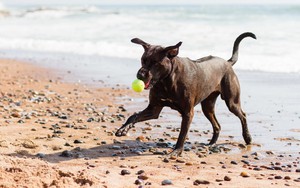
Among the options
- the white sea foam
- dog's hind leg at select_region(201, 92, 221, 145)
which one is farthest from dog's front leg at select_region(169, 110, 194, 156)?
the white sea foam

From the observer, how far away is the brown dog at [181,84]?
21.4ft

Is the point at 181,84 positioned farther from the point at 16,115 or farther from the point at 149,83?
the point at 16,115

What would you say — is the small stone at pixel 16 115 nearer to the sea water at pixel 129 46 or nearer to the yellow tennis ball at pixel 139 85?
the yellow tennis ball at pixel 139 85

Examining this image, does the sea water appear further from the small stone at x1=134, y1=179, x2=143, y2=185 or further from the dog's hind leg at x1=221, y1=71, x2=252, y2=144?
the small stone at x1=134, y1=179, x2=143, y2=185

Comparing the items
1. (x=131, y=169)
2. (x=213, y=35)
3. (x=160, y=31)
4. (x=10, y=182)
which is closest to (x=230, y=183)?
(x=131, y=169)

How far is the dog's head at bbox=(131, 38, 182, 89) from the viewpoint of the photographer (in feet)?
21.1

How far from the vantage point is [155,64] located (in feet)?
21.3

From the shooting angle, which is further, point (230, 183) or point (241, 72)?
point (241, 72)

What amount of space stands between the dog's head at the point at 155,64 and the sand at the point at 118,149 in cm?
98

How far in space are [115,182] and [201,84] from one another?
7.32ft

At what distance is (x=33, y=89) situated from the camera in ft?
39.4

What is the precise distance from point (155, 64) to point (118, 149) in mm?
1356

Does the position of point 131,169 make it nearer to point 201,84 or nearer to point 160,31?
point 201,84

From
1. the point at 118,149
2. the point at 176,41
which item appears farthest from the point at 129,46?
the point at 118,149
